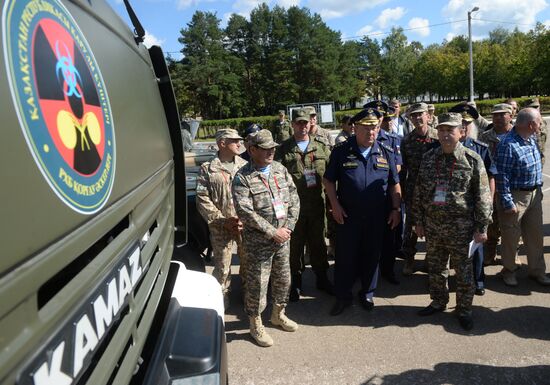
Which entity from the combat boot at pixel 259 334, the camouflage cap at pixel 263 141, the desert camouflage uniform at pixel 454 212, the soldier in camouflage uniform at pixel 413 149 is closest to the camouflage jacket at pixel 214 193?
the camouflage cap at pixel 263 141

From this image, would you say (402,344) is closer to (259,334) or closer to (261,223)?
(259,334)

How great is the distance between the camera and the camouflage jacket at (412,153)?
4.56 m

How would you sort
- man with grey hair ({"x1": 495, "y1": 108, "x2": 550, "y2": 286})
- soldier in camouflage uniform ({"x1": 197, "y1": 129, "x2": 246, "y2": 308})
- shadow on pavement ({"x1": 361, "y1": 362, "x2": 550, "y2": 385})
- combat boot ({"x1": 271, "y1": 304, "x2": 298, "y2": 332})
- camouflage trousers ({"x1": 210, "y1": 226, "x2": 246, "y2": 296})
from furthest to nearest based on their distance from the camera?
man with grey hair ({"x1": 495, "y1": 108, "x2": 550, "y2": 286})
camouflage trousers ({"x1": 210, "y1": 226, "x2": 246, "y2": 296})
soldier in camouflage uniform ({"x1": 197, "y1": 129, "x2": 246, "y2": 308})
combat boot ({"x1": 271, "y1": 304, "x2": 298, "y2": 332})
shadow on pavement ({"x1": 361, "y1": 362, "x2": 550, "y2": 385})

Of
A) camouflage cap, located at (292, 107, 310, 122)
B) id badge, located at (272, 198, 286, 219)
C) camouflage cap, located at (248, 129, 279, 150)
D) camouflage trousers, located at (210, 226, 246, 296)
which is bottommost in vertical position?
camouflage trousers, located at (210, 226, 246, 296)

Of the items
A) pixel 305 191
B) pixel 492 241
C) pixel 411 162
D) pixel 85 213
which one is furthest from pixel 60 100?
pixel 492 241

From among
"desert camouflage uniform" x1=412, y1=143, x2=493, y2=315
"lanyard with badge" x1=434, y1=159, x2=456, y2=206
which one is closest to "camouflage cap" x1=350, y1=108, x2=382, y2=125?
"desert camouflage uniform" x1=412, y1=143, x2=493, y2=315

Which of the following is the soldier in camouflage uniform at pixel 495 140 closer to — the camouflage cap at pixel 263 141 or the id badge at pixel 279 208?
the id badge at pixel 279 208

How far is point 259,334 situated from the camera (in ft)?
11.6

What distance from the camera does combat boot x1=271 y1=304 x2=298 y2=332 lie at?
12.2 ft

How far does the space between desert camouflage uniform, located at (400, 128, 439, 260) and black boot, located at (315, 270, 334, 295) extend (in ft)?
3.42

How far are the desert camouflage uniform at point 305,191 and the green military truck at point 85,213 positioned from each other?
2.39 m

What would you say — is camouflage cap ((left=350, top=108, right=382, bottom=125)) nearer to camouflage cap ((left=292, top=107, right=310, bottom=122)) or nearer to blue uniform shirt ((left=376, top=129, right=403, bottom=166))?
camouflage cap ((left=292, top=107, right=310, bottom=122))

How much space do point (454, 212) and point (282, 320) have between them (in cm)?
172

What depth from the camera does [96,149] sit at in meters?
1.18
